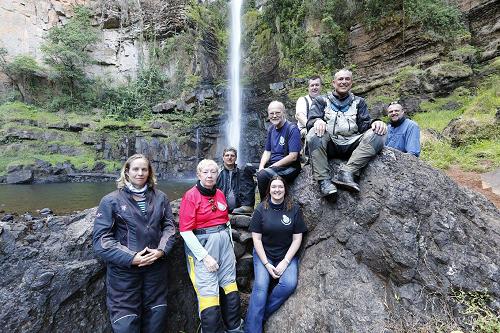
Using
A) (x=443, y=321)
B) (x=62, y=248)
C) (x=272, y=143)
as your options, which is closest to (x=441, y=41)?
(x=272, y=143)

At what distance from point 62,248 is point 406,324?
3757 mm

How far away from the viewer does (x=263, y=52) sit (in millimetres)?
24609

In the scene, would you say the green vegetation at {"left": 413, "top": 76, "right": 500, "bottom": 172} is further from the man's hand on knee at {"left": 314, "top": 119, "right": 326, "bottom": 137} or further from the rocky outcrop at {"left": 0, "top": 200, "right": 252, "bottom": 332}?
the rocky outcrop at {"left": 0, "top": 200, "right": 252, "bottom": 332}

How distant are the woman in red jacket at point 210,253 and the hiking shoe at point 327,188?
1.25 metres

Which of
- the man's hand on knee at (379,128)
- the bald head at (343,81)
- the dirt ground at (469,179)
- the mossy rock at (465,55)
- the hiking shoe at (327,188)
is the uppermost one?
the mossy rock at (465,55)

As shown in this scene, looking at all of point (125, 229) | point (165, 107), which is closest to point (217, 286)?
point (125, 229)

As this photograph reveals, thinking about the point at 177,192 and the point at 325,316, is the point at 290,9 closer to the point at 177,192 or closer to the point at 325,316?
the point at 177,192

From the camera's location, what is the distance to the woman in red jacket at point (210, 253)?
316 cm

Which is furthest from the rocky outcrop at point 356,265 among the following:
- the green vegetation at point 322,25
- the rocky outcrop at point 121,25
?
the rocky outcrop at point 121,25

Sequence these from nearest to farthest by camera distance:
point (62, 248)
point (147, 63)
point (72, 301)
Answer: point (72, 301) → point (62, 248) → point (147, 63)

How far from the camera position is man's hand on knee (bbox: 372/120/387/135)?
3.42 meters

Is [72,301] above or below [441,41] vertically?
below

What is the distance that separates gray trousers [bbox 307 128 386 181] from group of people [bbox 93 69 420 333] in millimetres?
12

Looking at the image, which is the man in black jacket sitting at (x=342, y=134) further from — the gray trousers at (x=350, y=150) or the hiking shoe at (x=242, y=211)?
the hiking shoe at (x=242, y=211)
